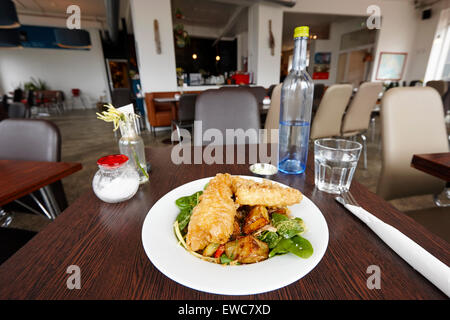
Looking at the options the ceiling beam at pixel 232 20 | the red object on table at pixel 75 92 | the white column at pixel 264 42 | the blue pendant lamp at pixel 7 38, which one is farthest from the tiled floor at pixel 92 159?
the red object on table at pixel 75 92

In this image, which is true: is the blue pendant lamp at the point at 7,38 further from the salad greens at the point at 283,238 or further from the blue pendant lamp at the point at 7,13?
the salad greens at the point at 283,238

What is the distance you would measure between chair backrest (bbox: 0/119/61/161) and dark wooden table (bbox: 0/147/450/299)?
2.56 ft

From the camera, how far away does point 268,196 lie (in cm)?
49

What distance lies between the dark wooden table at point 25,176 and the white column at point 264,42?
20.1 ft

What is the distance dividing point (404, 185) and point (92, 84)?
14.3 meters

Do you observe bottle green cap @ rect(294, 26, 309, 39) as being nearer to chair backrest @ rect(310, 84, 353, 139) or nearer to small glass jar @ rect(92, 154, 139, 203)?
small glass jar @ rect(92, 154, 139, 203)

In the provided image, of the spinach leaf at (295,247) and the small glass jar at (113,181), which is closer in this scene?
the spinach leaf at (295,247)

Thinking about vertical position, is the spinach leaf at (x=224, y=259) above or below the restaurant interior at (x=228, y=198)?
below

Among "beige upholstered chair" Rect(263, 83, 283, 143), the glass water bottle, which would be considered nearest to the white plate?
the glass water bottle

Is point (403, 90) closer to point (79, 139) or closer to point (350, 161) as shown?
point (350, 161)

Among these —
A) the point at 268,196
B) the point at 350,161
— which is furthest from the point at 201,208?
the point at 350,161

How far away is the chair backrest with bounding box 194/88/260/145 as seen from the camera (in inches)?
55.1

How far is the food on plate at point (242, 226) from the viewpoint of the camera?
0.40m

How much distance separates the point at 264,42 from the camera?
604cm
